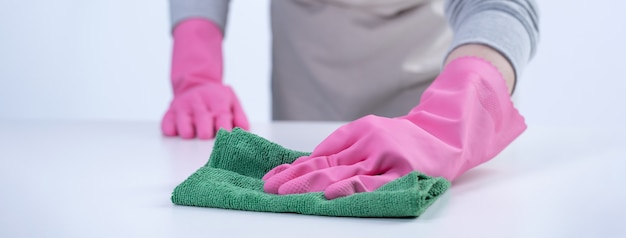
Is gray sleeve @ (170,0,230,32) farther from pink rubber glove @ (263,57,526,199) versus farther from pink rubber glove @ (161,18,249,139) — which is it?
pink rubber glove @ (263,57,526,199)

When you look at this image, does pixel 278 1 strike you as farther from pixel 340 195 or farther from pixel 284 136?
pixel 340 195

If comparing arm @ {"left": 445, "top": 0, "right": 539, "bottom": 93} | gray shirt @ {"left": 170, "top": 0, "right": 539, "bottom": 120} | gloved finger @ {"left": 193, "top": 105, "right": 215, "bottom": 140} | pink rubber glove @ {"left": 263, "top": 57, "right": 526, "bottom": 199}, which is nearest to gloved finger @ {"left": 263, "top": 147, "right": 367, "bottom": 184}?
pink rubber glove @ {"left": 263, "top": 57, "right": 526, "bottom": 199}

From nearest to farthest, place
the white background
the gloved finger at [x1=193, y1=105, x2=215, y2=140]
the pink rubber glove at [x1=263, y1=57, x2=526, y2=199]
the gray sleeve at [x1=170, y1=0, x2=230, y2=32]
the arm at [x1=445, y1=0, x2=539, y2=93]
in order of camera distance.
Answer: the pink rubber glove at [x1=263, y1=57, x2=526, y2=199]
the arm at [x1=445, y1=0, x2=539, y2=93]
the gloved finger at [x1=193, y1=105, x2=215, y2=140]
the gray sleeve at [x1=170, y1=0, x2=230, y2=32]
the white background

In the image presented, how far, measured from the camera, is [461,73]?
3.17 ft

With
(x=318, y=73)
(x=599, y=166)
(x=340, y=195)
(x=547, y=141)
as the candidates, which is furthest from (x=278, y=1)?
(x=340, y=195)

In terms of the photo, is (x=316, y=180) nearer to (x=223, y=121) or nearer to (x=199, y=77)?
(x=223, y=121)

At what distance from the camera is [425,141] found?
2.75 feet

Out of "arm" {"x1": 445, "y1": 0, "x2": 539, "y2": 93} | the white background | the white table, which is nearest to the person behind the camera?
the white table

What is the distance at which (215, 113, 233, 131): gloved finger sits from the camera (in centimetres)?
132

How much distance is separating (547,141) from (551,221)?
57cm

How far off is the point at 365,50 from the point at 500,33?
548mm

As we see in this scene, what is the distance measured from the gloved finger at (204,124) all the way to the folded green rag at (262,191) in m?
0.45

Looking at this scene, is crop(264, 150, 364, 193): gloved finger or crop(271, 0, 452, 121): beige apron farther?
crop(271, 0, 452, 121): beige apron

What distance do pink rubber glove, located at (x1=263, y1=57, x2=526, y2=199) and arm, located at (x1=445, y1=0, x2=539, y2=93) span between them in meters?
0.04
